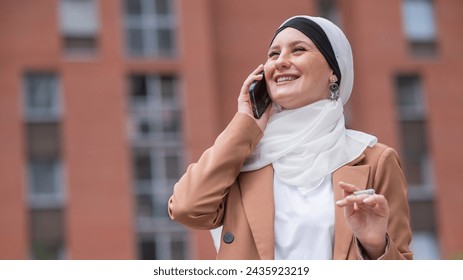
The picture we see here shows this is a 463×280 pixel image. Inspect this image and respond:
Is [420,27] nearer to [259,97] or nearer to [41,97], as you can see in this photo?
[41,97]

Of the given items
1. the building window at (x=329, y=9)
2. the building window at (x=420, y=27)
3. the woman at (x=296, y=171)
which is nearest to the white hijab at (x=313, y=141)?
the woman at (x=296, y=171)

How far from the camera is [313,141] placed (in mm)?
2150

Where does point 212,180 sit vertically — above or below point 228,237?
above

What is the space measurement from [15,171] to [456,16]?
9.22 meters

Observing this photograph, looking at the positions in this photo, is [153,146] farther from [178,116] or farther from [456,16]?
[456,16]

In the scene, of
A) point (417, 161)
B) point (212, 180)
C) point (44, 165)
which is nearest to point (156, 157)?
point (44, 165)

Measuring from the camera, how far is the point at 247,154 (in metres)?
2.14

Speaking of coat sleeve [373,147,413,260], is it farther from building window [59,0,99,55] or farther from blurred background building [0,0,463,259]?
building window [59,0,99,55]

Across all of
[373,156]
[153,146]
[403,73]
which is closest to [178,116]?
[153,146]

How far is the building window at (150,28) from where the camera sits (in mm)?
19484

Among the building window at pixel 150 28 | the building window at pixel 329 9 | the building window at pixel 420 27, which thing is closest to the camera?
the building window at pixel 150 28

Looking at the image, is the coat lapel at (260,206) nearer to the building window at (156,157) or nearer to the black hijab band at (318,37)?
the black hijab band at (318,37)

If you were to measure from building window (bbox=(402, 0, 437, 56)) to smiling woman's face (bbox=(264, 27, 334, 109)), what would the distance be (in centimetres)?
1882

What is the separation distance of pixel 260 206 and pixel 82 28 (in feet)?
58.0
